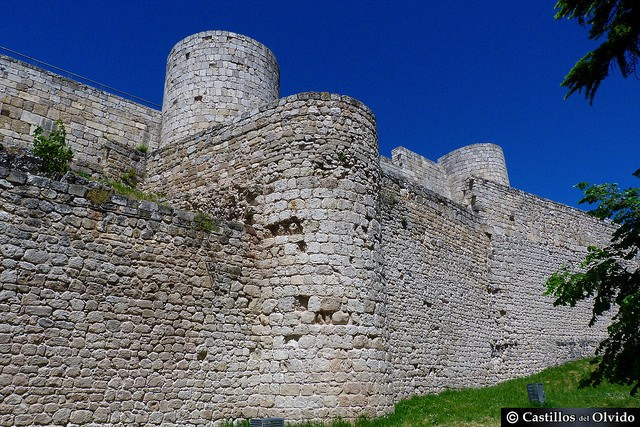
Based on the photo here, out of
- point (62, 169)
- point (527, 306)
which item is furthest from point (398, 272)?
point (62, 169)

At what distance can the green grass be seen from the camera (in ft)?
30.8

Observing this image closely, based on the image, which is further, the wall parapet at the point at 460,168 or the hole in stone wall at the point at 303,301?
the wall parapet at the point at 460,168

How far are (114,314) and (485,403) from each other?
26.0ft

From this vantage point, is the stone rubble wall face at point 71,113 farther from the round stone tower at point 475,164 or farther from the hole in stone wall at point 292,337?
the round stone tower at point 475,164

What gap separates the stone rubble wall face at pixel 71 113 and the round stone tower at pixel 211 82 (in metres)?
0.94

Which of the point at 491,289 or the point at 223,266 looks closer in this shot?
the point at 223,266

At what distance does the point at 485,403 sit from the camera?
11.4 metres

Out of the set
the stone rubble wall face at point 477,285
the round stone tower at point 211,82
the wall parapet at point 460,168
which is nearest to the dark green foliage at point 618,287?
the stone rubble wall face at point 477,285

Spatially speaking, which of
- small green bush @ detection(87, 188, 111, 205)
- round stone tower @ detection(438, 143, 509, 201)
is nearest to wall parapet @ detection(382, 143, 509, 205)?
round stone tower @ detection(438, 143, 509, 201)

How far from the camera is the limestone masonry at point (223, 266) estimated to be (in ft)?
24.4

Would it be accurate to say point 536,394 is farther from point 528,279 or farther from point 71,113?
point 71,113

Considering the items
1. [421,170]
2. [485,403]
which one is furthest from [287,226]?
[421,170]

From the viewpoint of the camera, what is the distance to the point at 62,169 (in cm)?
967

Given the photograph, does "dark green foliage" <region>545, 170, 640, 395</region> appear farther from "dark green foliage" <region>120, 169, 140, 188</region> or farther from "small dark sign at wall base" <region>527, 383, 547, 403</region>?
"dark green foliage" <region>120, 169, 140, 188</region>
